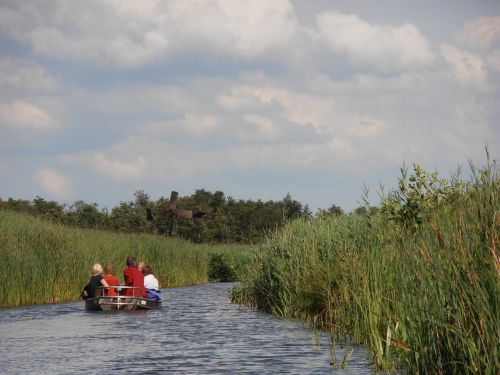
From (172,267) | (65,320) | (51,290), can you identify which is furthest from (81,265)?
(172,267)

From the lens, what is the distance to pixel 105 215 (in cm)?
8725

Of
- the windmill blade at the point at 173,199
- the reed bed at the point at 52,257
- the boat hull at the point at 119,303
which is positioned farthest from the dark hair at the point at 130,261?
the windmill blade at the point at 173,199

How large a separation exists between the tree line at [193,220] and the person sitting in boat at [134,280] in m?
42.4

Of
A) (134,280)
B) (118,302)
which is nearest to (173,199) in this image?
(134,280)

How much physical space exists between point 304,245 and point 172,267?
23377 millimetres

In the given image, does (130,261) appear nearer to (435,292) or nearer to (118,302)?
(118,302)

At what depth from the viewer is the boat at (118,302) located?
27094mm

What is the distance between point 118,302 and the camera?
27.6 m

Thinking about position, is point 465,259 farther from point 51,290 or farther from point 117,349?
point 51,290

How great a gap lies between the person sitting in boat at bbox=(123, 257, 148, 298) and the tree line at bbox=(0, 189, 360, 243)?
42.4 m

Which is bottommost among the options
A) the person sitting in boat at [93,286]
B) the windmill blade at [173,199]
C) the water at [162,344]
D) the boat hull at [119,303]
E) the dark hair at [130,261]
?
the water at [162,344]

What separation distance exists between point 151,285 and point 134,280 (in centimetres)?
179

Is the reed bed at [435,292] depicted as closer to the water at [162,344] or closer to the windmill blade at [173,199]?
the water at [162,344]

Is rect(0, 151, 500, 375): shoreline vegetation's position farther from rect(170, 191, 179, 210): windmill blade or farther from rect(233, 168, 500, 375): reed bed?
rect(170, 191, 179, 210): windmill blade
